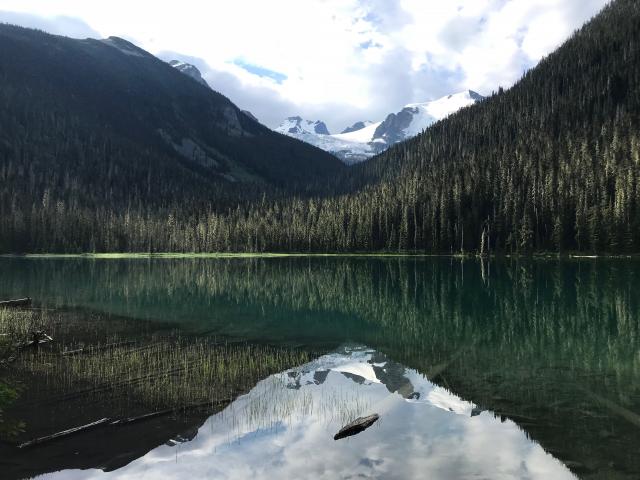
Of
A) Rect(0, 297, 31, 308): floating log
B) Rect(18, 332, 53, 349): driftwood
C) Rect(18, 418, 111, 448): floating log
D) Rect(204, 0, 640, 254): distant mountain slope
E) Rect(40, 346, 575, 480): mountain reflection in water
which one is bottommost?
Rect(40, 346, 575, 480): mountain reflection in water

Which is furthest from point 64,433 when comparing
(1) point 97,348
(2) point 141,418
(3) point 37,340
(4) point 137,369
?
(3) point 37,340

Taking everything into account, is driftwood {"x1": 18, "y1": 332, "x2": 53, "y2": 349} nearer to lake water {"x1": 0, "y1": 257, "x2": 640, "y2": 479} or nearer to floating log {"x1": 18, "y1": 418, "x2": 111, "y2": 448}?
lake water {"x1": 0, "y1": 257, "x2": 640, "y2": 479}

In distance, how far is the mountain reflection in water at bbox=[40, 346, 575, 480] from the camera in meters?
14.6

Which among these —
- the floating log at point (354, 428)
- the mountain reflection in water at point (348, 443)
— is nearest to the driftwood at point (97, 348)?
the mountain reflection in water at point (348, 443)

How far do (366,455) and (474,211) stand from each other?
16047 cm

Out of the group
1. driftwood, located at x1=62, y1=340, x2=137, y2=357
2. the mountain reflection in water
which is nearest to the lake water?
the mountain reflection in water

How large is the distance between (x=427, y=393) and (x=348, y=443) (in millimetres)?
7083

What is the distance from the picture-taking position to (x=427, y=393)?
22547 mm

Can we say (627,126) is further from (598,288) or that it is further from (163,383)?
(163,383)

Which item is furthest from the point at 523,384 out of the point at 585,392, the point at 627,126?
the point at 627,126

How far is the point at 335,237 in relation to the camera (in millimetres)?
184000

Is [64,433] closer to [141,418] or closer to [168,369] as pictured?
[141,418]

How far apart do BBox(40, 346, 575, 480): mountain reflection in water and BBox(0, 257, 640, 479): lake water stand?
6cm

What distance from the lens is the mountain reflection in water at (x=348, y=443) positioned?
47.9 feet
